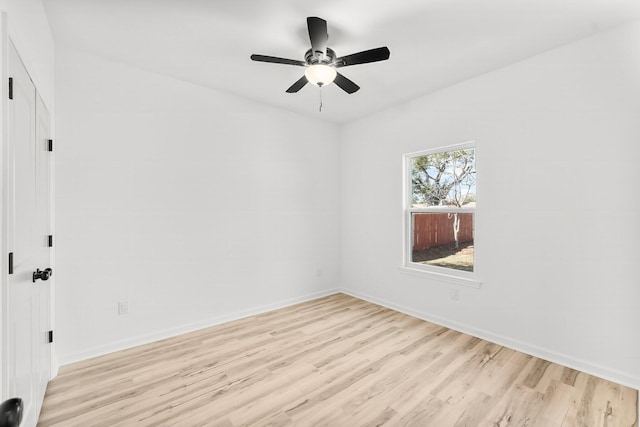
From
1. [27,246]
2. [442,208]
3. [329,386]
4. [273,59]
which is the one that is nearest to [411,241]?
[442,208]

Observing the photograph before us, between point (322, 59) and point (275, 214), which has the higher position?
point (322, 59)

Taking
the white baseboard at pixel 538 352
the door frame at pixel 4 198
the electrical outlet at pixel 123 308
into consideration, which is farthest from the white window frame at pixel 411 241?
the door frame at pixel 4 198

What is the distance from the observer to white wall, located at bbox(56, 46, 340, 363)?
2562 millimetres

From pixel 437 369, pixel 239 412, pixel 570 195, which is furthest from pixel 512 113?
pixel 239 412

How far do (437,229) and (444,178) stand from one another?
62 centimetres

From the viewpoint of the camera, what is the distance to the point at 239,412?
6.33ft

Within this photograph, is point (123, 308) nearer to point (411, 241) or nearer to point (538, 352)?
point (411, 241)

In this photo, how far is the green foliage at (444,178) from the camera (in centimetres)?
327

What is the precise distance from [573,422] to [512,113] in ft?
8.06

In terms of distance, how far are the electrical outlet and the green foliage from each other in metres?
3.38

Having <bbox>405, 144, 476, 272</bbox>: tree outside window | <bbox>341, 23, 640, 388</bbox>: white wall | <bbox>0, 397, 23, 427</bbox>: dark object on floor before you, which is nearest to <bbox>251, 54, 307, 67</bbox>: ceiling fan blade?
<bbox>341, 23, 640, 388</bbox>: white wall

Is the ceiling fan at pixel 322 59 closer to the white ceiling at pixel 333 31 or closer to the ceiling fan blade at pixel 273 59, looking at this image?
the ceiling fan blade at pixel 273 59

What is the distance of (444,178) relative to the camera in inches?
138

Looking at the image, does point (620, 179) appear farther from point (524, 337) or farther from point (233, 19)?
point (233, 19)
